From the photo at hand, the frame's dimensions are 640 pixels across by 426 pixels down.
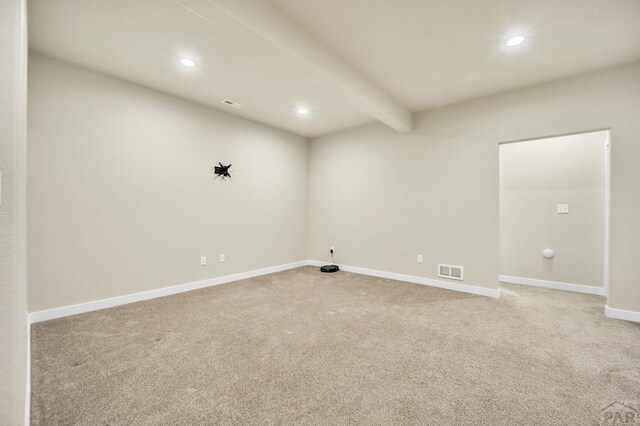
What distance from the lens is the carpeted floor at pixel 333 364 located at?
147cm

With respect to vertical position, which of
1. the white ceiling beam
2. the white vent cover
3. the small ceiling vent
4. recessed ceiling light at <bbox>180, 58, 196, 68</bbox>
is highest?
recessed ceiling light at <bbox>180, 58, 196, 68</bbox>

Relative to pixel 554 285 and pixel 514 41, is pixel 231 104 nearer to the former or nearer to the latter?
pixel 514 41

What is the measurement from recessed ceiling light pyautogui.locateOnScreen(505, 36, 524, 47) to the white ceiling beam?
4.42 feet

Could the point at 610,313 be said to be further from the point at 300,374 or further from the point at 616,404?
the point at 300,374

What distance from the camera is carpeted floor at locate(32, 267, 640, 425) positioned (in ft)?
4.81

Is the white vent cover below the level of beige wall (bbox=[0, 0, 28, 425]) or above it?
below

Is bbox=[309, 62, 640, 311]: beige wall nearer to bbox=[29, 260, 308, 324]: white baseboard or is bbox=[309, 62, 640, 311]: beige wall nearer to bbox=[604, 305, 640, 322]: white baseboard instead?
bbox=[604, 305, 640, 322]: white baseboard

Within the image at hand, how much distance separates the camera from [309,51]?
2.39 meters

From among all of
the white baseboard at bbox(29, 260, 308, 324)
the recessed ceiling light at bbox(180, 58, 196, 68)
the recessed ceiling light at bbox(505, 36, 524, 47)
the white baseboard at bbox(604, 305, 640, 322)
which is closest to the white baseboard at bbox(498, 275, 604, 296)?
the white baseboard at bbox(604, 305, 640, 322)

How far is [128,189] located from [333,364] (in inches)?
117

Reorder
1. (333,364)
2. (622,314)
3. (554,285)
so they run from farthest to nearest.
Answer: (554,285) < (622,314) < (333,364)

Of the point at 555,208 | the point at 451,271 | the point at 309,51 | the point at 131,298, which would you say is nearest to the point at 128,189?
the point at 131,298

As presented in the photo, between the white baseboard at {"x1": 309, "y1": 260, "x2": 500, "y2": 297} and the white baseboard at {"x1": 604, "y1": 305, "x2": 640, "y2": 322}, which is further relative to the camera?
the white baseboard at {"x1": 309, "y1": 260, "x2": 500, "y2": 297}

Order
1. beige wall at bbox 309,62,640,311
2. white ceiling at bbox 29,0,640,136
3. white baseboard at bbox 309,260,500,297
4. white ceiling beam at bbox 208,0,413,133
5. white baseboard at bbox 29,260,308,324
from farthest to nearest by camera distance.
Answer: white baseboard at bbox 309,260,500,297 → beige wall at bbox 309,62,640,311 → white baseboard at bbox 29,260,308,324 → white ceiling at bbox 29,0,640,136 → white ceiling beam at bbox 208,0,413,133
